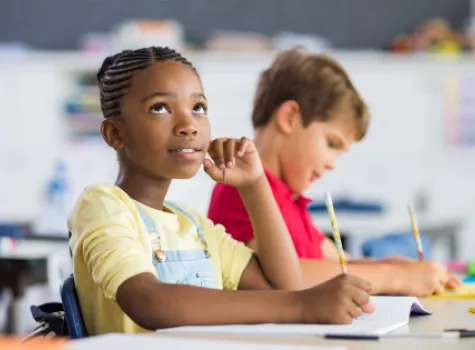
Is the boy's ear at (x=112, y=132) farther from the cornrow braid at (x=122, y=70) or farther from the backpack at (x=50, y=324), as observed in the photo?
the backpack at (x=50, y=324)

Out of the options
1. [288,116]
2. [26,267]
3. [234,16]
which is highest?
[234,16]

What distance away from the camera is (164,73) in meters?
1.49

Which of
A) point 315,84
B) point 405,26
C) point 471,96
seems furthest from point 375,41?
point 315,84

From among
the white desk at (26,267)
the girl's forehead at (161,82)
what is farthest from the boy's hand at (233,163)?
the white desk at (26,267)

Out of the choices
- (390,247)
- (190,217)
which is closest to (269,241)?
(190,217)

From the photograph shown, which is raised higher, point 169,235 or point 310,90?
point 310,90

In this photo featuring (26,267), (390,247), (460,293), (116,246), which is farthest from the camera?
(26,267)

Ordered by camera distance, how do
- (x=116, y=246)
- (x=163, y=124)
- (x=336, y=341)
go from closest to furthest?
(x=336, y=341)
(x=116, y=246)
(x=163, y=124)

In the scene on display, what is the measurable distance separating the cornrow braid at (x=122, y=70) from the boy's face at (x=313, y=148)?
624 mm

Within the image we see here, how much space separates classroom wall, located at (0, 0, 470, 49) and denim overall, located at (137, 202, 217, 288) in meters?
5.13

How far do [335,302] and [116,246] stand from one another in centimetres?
30

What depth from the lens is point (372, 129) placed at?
648 cm

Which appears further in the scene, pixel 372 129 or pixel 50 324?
pixel 372 129

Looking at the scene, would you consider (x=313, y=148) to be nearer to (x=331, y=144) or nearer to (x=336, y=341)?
(x=331, y=144)
